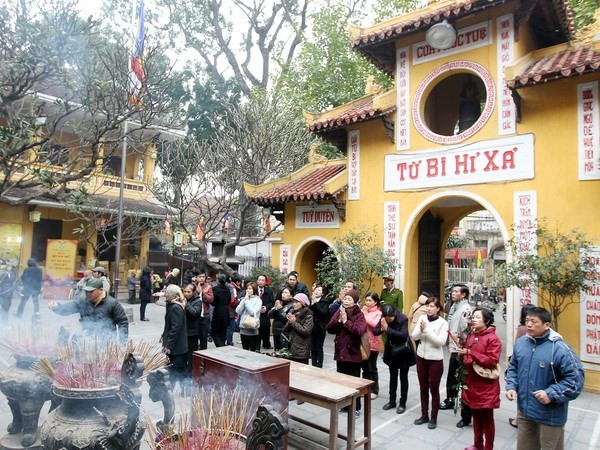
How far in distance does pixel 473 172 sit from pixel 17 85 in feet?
24.0

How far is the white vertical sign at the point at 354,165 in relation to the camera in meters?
9.84

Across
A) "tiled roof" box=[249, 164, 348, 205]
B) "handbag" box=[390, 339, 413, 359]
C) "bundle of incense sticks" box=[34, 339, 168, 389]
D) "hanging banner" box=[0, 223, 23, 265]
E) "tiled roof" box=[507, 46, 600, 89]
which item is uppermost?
"tiled roof" box=[507, 46, 600, 89]

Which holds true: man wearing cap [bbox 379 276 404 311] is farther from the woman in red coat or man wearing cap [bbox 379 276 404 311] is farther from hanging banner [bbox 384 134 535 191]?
the woman in red coat

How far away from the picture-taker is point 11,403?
13.9ft

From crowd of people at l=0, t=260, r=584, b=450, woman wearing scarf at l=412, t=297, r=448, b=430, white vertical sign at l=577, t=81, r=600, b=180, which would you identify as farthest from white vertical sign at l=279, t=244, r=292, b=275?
white vertical sign at l=577, t=81, r=600, b=180

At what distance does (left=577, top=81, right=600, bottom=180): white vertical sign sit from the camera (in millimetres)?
6961

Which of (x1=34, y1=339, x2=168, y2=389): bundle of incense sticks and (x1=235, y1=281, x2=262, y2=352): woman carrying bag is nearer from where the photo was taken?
(x1=34, y1=339, x2=168, y2=389): bundle of incense sticks

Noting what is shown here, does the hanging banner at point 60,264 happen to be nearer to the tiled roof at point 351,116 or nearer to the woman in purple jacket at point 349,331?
the tiled roof at point 351,116

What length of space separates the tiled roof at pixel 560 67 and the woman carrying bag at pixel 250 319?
222 inches

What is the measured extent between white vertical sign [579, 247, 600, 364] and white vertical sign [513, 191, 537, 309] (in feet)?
2.34

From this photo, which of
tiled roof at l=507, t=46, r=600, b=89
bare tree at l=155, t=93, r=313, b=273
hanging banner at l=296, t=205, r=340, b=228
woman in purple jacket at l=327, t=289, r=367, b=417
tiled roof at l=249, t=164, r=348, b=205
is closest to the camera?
woman in purple jacket at l=327, t=289, r=367, b=417

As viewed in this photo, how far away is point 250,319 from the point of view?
7.28 metres

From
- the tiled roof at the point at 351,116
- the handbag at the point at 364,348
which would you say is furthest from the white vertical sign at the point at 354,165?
the handbag at the point at 364,348

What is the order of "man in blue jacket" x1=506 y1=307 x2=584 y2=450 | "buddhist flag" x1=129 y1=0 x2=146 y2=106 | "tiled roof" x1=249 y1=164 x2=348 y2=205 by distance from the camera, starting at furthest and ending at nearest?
"tiled roof" x1=249 y1=164 x2=348 y2=205 < "buddhist flag" x1=129 y1=0 x2=146 y2=106 < "man in blue jacket" x1=506 y1=307 x2=584 y2=450
